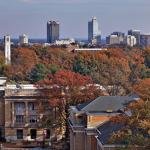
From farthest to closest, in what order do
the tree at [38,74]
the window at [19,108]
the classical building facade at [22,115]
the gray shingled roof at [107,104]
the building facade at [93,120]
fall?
the tree at [38,74]
the window at [19,108]
the classical building facade at [22,115]
the gray shingled roof at [107,104]
the building facade at [93,120]

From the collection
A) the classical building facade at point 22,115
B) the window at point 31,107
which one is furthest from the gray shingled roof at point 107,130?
the window at point 31,107

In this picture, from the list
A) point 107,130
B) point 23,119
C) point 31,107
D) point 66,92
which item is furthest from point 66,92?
point 107,130

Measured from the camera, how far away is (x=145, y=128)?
96.0 ft

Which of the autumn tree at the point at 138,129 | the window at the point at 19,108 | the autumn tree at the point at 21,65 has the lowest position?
the window at the point at 19,108

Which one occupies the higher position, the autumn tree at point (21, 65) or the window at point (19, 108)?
the autumn tree at point (21, 65)

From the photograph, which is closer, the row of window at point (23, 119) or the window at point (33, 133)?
the window at point (33, 133)

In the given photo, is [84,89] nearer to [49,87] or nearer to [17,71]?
[49,87]

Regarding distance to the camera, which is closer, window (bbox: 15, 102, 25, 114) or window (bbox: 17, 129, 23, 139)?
window (bbox: 17, 129, 23, 139)

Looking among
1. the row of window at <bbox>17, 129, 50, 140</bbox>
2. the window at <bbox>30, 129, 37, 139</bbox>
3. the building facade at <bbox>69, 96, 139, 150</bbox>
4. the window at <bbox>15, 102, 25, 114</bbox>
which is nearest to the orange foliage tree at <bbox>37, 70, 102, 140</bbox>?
the row of window at <bbox>17, 129, 50, 140</bbox>

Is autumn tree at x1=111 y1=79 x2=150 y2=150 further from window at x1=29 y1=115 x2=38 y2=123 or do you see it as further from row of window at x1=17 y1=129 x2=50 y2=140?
window at x1=29 y1=115 x2=38 y2=123

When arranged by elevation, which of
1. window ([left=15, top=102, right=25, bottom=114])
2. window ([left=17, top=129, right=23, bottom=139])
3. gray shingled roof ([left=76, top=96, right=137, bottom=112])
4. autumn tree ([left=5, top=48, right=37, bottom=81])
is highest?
gray shingled roof ([left=76, top=96, right=137, bottom=112])

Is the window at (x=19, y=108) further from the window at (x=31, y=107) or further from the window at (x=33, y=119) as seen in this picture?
the window at (x=33, y=119)

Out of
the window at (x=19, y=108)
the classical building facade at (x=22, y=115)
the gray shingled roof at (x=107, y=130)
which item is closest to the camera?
the gray shingled roof at (x=107, y=130)

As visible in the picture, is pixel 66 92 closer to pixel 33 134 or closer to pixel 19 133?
pixel 33 134
